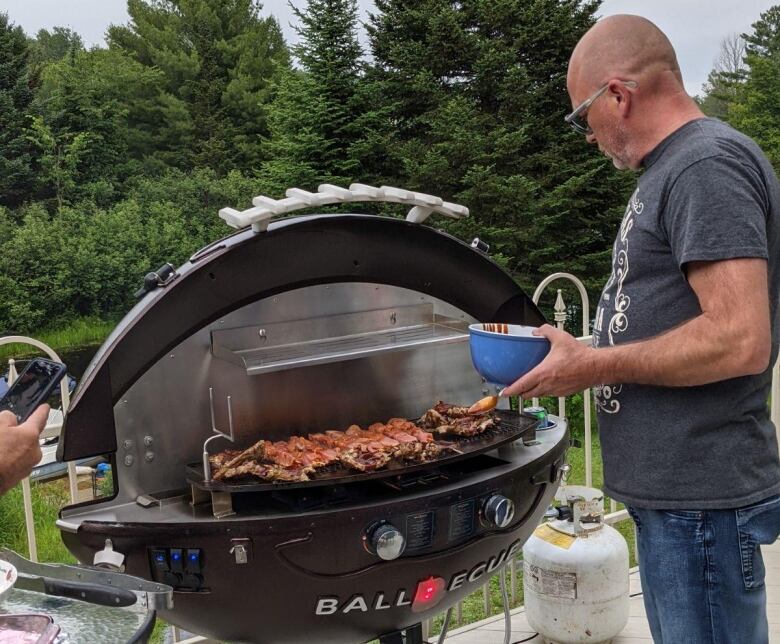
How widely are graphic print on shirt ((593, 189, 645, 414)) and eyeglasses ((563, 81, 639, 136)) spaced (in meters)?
0.19

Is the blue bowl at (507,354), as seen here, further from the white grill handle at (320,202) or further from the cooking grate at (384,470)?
the white grill handle at (320,202)

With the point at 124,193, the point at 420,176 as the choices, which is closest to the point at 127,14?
the point at 124,193

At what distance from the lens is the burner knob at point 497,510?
1.60 meters

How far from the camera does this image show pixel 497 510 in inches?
63.0

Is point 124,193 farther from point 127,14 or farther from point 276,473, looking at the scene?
point 276,473

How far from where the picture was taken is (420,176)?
14.2 meters

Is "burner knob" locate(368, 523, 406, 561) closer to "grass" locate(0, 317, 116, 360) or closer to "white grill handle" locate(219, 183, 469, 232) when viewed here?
"white grill handle" locate(219, 183, 469, 232)

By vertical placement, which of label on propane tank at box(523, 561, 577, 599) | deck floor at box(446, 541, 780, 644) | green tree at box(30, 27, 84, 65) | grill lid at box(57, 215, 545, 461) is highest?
green tree at box(30, 27, 84, 65)

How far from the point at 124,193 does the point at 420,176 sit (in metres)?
6.19

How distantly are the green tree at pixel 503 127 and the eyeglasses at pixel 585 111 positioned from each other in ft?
37.7

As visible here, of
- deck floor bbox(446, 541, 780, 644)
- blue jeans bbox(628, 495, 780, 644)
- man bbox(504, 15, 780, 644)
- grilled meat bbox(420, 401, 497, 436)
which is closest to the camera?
man bbox(504, 15, 780, 644)

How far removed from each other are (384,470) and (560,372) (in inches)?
15.2

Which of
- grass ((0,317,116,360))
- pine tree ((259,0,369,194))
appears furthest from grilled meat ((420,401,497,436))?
grass ((0,317,116,360))

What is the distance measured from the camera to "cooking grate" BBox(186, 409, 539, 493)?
1.40m
